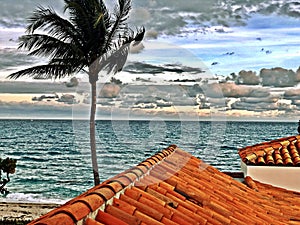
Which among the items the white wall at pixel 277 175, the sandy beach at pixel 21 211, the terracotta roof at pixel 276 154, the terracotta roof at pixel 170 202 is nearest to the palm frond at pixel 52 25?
the sandy beach at pixel 21 211

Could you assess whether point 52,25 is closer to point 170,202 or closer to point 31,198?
point 170,202

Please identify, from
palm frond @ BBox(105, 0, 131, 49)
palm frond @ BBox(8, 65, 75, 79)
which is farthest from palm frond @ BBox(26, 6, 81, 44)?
palm frond @ BBox(105, 0, 131, 49)

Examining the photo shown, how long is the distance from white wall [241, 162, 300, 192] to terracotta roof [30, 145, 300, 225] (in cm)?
232

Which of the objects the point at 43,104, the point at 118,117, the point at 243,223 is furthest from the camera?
the point at 43,104

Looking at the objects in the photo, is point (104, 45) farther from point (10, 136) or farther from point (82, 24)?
point (10, 136)

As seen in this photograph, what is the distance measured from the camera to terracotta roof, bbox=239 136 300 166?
9.32 metres

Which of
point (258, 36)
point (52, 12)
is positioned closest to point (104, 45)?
point (52, 12)

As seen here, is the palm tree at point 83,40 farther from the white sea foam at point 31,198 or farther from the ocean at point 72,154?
the white sea foam at point 31,198

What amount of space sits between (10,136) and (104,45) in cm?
5501

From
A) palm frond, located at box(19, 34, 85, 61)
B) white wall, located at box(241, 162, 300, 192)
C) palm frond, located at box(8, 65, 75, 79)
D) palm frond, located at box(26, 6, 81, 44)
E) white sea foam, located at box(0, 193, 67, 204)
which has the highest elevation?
palm frond, located at box(26, 6, 81, 44)

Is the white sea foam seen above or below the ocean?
below

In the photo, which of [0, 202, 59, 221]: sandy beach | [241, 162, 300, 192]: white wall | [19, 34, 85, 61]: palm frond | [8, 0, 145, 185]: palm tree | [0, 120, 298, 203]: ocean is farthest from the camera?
[0, 120, 298, 203]: ocean

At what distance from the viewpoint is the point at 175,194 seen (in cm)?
432

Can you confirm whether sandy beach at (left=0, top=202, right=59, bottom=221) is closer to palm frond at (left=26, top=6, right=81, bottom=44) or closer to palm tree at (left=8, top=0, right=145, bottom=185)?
palm tree at (left=8, top=0, right=145, bottom=185)
